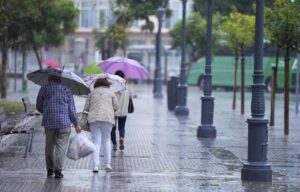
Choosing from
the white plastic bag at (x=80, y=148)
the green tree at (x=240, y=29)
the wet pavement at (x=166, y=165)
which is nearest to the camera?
the wet pavement at (x=166, y=165)

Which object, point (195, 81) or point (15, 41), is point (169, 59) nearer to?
point (195, 81)

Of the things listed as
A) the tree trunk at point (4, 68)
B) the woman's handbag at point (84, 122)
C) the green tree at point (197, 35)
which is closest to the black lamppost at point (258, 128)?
the woman's handbag at point (84, 122)

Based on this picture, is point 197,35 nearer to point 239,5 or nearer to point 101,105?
point 239,5

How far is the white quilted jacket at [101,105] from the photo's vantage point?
1349 cm

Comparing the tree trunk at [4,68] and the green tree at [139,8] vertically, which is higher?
the green tree at [139,8]

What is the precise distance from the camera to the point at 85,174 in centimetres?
1319

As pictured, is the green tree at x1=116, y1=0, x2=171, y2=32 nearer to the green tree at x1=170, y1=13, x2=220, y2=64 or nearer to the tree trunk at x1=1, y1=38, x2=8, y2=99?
the green tree at x1=170, y1=13, x2=220, y2=64

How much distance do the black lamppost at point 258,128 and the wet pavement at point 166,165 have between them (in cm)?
24

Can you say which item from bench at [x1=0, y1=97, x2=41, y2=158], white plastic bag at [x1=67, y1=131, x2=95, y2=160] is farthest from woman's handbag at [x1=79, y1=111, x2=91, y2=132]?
bench at [x1=0, y1=97, x2=41, y2=158]

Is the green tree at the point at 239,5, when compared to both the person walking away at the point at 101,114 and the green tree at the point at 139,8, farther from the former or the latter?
the person walking away at the point at 101,114

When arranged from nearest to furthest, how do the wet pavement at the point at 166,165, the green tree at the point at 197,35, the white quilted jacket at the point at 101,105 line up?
the wet pavement at the point at 166,165, the white quilted jacket at the point at 101,105, the green tree at the point at 197,35

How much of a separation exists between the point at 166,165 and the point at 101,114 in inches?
69.9

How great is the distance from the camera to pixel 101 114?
531 inches

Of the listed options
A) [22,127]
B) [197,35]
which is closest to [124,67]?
[22,127]
